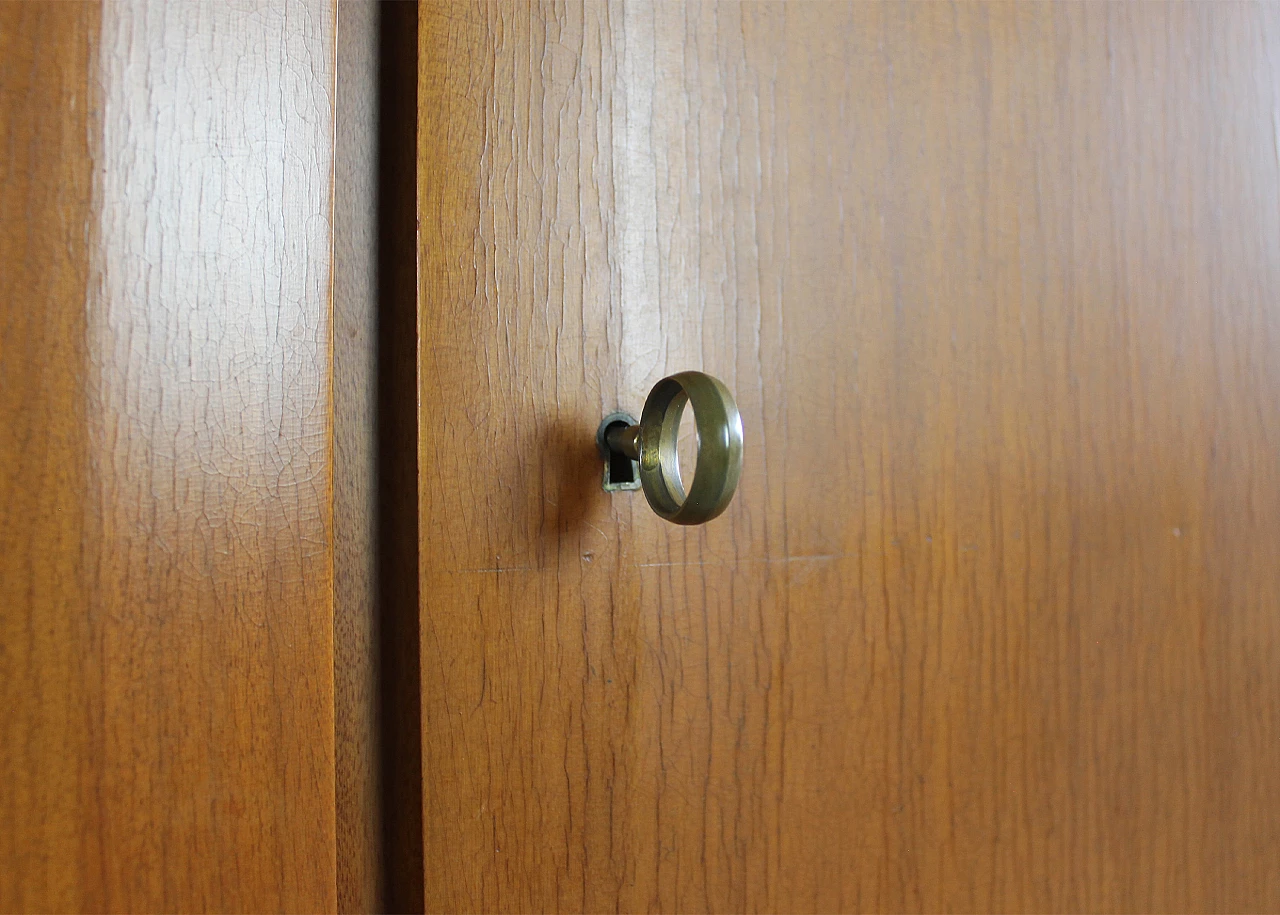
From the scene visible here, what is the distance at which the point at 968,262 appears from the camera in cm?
33

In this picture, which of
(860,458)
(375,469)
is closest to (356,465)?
(375,469)

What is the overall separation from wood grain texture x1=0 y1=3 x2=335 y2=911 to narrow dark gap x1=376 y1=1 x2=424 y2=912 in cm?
3

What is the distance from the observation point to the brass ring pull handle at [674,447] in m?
0.22

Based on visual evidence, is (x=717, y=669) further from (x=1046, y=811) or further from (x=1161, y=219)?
(x=1161, y=219)

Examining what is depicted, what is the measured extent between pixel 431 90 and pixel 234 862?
204mm

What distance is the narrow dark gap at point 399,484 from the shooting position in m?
0.25

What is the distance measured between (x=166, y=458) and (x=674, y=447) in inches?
4.9

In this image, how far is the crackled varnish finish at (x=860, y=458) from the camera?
260mm

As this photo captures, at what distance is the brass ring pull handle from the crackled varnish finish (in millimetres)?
10

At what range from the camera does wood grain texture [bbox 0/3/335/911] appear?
0.62ft

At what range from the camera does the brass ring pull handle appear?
219 mm

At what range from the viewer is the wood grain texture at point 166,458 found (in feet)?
0.62

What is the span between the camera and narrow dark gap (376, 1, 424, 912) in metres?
0.25

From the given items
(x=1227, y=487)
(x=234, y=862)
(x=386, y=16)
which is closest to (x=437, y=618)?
(x=234, y=862)
